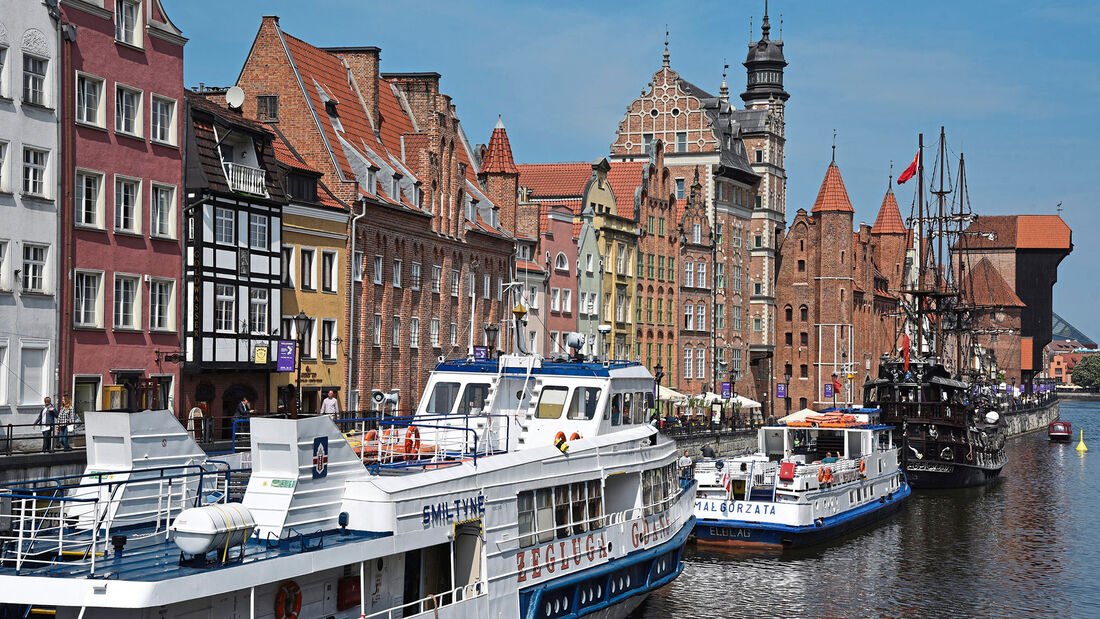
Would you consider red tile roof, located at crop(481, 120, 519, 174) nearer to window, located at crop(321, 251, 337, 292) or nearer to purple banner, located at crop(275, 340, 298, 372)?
window, located at crop(321, 251, 337, 292)

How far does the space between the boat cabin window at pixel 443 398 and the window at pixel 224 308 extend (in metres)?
18.6

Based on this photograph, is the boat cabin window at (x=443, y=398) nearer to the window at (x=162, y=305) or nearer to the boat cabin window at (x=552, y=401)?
the boat cabin window at (x=552, y=401)

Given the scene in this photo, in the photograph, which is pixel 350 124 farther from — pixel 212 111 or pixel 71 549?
pixel 71 549

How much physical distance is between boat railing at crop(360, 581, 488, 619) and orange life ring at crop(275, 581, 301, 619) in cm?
130

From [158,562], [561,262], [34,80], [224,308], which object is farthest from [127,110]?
[561,262]

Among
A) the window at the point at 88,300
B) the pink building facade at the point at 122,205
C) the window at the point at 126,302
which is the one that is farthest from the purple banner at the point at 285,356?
the window at the point at 88,300

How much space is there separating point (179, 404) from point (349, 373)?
10323mm

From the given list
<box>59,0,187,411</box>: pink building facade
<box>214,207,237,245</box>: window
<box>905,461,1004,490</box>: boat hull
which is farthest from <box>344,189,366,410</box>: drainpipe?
<box>905,461,1004,490</box>: boat hull

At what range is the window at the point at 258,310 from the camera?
4862 centimetres

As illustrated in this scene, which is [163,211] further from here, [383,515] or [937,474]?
[937,474]

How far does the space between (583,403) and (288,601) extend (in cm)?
1146

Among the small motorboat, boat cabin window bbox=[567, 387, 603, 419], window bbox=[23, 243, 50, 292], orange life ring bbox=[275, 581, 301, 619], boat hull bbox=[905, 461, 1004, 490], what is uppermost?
window bbox=[23, 243, 50, 292]

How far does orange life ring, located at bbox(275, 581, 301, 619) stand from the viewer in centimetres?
1909

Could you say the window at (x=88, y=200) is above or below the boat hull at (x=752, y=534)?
above
